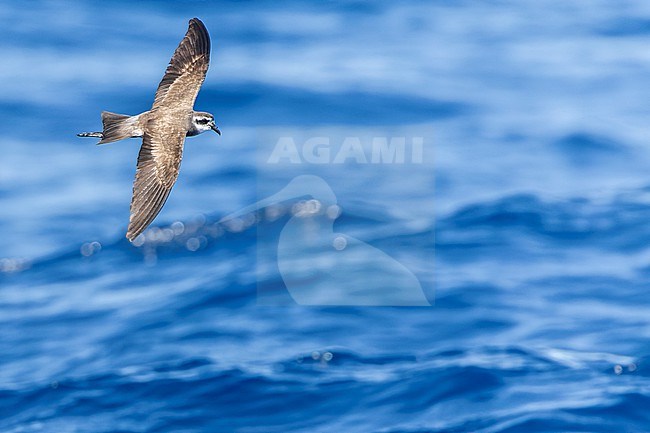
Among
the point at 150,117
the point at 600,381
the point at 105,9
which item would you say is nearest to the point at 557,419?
the point at 600,381

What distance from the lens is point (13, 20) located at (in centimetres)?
3359

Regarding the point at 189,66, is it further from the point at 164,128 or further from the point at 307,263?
the point at 307,263

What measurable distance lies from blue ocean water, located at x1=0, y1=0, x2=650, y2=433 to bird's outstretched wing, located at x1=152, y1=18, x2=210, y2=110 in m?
13.0

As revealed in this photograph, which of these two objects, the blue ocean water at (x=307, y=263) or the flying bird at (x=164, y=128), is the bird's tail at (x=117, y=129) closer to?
the flying bird at (x=164, y=128)

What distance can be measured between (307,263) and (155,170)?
1635cm

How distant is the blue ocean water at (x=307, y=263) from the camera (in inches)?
933

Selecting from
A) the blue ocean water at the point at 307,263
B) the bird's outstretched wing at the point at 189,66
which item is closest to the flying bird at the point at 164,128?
the bird's outstretched wing at the point at 189,66

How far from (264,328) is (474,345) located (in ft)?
16.2

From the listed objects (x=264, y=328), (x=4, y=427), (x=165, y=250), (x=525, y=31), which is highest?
(x=525, y=31)

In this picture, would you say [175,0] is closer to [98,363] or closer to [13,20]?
[13,20]

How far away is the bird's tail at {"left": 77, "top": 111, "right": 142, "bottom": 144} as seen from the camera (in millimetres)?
9234

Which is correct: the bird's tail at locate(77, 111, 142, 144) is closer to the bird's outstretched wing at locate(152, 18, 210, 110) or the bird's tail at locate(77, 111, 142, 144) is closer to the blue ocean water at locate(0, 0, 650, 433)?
the bird's outstretched wing at locate(152, 18, 210, 110)

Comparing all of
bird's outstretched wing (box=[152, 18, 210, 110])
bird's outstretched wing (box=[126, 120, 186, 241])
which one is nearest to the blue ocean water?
bird's outstretched wing (box=[152, 18, 210, 110])

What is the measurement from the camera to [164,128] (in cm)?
951
